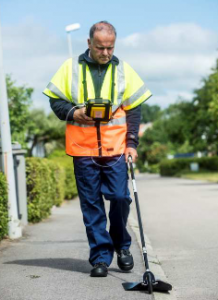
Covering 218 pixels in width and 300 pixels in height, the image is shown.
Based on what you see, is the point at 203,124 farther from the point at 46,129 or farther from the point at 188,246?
the point at 188,246

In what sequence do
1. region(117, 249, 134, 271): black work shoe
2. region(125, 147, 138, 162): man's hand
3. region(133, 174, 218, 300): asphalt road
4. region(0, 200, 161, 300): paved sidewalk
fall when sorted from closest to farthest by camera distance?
1. region(0, 200, 161, 300): paved sidewalk
2. region(133, 174, 218, 300): asphalt road
3. region(125, 147, 138, 162): man's hand
4. region(117, 249, 134, 271): black work shoe

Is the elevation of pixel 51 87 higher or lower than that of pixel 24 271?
higher

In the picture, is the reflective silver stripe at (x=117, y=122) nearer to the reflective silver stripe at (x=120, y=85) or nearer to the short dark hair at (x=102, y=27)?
the reflective silver stripe at (x=120, y=85)

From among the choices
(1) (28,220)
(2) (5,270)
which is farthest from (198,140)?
(2) (5,270)

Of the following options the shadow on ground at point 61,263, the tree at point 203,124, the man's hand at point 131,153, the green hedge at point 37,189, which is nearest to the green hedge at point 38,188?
the green hedge at point 37,189

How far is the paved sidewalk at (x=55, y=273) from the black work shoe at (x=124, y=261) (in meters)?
0.06

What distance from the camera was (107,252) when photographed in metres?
5.79

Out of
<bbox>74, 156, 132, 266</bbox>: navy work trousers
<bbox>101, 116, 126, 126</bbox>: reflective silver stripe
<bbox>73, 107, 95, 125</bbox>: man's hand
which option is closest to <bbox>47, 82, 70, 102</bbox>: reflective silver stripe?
<bbox>73, 107, 95, 125</bbox>: man's hand

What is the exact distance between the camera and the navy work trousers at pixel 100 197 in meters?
5.68

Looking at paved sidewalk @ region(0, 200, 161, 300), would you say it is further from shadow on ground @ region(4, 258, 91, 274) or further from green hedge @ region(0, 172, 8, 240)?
green hedge @ region(0, 172, 8, 240)

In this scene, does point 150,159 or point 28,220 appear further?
point 150,159

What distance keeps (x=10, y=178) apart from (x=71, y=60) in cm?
365

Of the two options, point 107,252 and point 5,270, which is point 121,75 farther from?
point 5,270

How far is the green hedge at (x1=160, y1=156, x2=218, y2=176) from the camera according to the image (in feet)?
207
